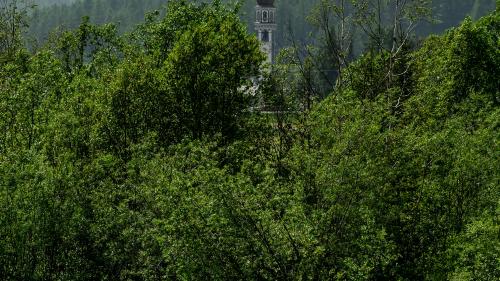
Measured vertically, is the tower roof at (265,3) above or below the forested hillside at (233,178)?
above

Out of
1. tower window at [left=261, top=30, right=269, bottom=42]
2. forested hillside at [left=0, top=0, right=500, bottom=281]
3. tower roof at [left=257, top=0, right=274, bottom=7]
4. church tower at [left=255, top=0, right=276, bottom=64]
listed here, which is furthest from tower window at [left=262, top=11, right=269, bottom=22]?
forested hillside at [left=0, top=0, right=500, bottom=281]

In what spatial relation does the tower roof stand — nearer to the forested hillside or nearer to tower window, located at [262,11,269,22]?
tower window, located at [262,11,269,22]

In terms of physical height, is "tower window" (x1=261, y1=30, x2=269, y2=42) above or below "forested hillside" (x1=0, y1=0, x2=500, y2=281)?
above

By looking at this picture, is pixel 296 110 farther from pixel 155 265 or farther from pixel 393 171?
pixel 155 265

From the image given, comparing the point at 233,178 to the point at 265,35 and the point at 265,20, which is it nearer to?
the point at 265,20

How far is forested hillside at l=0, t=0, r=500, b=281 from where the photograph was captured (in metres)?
24.5

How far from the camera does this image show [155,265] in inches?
1054

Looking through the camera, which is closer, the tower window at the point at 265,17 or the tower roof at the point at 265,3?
the tower roof at the point at 265,3

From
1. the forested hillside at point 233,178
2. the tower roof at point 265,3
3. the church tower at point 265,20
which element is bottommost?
the forested hillside at point 233,178

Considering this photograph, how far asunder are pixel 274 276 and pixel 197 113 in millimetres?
14744

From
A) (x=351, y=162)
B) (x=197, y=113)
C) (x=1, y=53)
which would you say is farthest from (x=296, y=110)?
(x=1, y=53)

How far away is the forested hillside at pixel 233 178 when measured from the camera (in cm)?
2447

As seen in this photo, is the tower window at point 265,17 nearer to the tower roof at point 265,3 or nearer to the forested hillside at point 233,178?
the tower roof at point 265,3

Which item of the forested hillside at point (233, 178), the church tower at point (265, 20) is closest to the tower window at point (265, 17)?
the church tower at point (265, 20)
